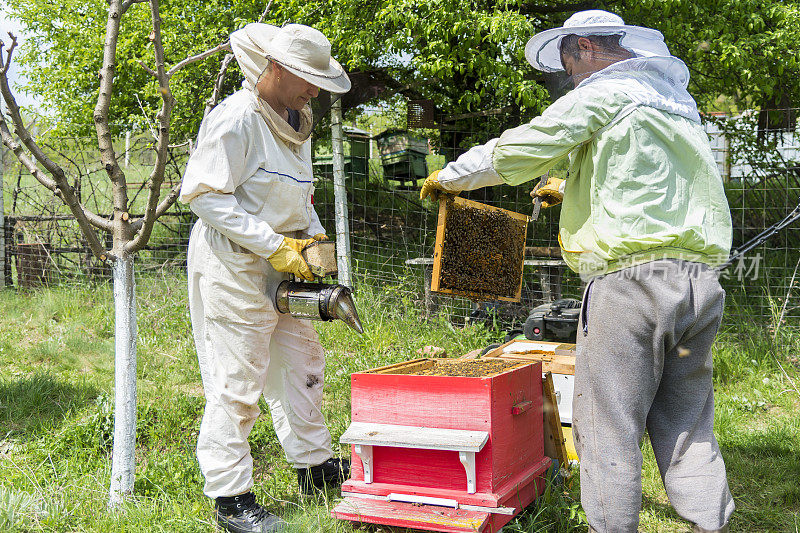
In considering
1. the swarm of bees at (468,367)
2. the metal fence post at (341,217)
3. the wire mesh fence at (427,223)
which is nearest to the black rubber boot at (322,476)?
the swarm of bees at (468,367)

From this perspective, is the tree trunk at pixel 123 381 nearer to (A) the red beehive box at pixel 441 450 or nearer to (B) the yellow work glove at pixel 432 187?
Answer: (A) the red beehive box at pixel 441 450

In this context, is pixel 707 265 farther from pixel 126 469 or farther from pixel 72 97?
pixel 72 97

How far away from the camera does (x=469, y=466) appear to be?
2.47 meters

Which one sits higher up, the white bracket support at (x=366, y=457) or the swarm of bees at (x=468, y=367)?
the swarm of bees at (x=468, y=367)

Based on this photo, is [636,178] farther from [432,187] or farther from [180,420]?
[180,420]

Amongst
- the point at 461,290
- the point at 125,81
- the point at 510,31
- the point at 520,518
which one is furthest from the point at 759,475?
the point at 125,81

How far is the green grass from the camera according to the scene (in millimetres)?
2973

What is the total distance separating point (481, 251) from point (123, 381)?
2030mm

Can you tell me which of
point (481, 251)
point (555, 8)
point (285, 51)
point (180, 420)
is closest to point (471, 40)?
point (555, 8)

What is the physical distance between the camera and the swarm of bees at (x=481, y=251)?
354 centimetres

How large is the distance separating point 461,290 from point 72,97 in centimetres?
929

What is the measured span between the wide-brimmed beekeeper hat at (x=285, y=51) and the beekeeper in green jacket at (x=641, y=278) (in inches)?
38.9

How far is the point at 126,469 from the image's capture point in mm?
3051

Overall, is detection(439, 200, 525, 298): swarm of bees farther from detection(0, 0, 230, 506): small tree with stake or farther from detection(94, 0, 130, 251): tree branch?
detection(94, 0, 130, 251): tree branch
